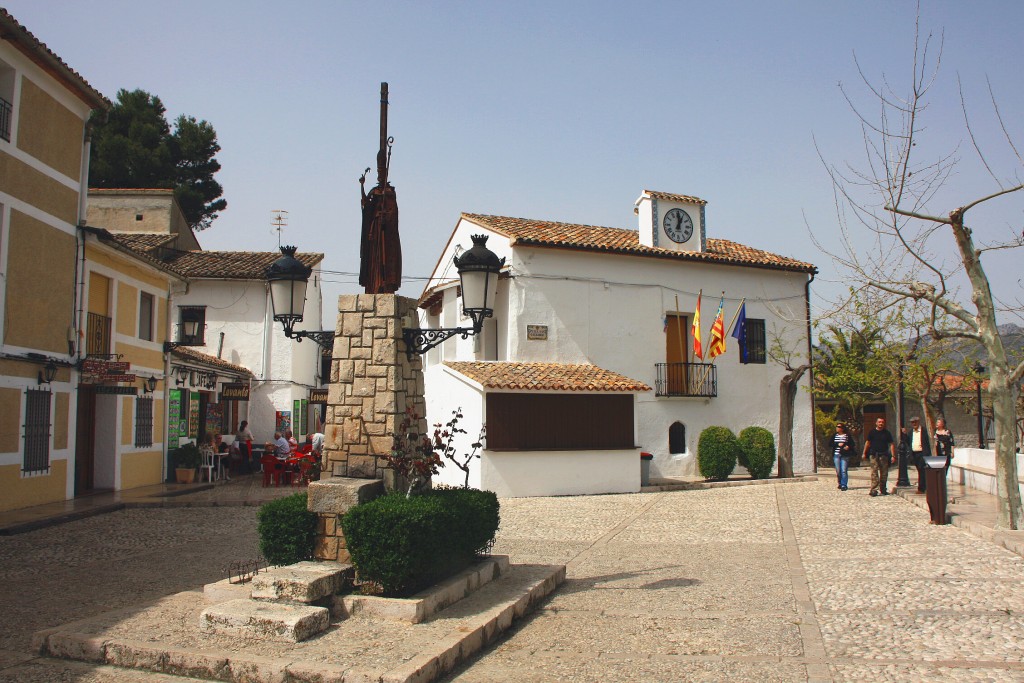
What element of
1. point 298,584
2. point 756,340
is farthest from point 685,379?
point 298,584

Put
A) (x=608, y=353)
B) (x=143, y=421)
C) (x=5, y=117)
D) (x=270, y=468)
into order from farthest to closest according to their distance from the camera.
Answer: (x=608, y=353) → (x=270, y=468) → (x=143, y=421) → (x=5, y=117)

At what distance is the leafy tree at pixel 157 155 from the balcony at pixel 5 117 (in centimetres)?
2453

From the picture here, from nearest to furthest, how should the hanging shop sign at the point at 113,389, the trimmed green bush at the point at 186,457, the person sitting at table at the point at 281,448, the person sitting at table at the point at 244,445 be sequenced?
the hanging shop sign at the point at 113,389 → the trimmed green bush at the point at 186,457 → the person sitting at table at the point at 281,448 → the person sitting at table at the point at 244,445

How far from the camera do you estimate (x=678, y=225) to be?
73.4 feet

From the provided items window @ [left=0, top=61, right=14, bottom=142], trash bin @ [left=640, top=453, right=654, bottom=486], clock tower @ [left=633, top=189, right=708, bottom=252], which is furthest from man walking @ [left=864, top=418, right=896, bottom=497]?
window @ [left=0, top=61, right=14, bottom=142]

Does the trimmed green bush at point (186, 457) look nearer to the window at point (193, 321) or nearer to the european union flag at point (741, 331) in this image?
the window at point (193, 321)

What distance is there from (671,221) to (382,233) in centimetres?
1576

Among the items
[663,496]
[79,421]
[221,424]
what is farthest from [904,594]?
[221,424]

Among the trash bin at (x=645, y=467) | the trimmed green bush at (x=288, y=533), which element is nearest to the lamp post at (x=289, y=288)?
the trimmed green bush at (x=288, y=533)

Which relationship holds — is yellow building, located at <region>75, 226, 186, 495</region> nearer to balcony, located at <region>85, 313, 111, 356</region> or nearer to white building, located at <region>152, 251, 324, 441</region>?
balcony, located at <region>85, 313, 111, 356</region>

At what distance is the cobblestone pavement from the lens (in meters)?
5.48

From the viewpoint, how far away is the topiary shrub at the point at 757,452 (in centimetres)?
2097

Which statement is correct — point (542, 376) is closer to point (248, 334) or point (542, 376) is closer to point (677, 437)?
point (677, 437)

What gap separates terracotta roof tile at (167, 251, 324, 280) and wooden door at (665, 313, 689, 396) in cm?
1154
